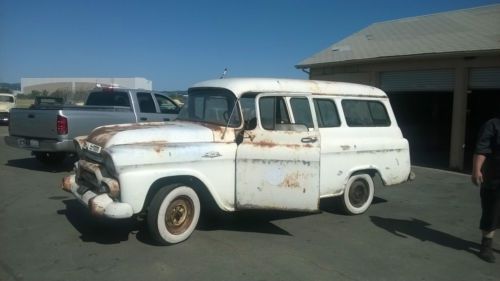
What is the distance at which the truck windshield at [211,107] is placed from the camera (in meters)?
6.28

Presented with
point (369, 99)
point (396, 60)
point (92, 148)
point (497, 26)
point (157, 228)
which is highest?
point (497, 26)

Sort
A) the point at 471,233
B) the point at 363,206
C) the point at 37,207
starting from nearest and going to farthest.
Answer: the point at 471,233 → the point at 37,207 → the point at 363,206

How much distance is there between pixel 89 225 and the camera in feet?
20.4

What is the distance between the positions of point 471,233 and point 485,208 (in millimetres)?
1137

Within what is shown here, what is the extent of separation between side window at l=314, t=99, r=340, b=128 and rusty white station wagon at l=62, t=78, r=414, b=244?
17mm

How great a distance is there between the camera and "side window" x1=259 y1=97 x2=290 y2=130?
20.4 ft

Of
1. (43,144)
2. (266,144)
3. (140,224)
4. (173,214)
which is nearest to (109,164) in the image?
(173,214)

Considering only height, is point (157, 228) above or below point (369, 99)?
below

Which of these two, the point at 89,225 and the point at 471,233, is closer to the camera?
the point at 89,225

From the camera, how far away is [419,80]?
13023 millimetres

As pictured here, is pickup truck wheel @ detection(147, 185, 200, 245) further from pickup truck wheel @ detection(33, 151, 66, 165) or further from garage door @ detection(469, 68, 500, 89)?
garage door @ detection(469, 68, 500, 89)

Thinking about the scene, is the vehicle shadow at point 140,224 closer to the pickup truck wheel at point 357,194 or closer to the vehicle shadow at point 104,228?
the vehicle shadow at point 104,228

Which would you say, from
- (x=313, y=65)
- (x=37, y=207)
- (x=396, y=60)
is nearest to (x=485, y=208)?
(x=37, y=207)

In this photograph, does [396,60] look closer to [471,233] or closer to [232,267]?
[471,233]
